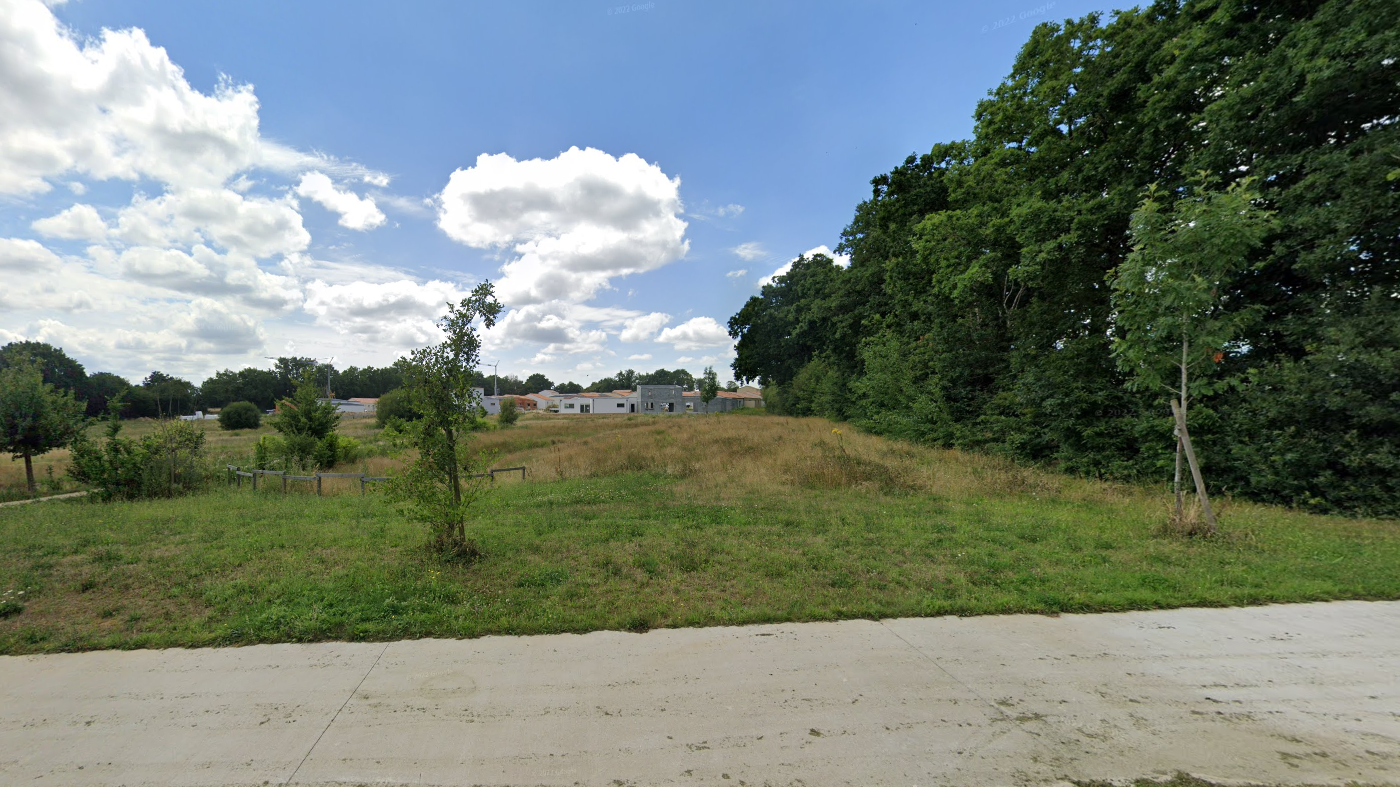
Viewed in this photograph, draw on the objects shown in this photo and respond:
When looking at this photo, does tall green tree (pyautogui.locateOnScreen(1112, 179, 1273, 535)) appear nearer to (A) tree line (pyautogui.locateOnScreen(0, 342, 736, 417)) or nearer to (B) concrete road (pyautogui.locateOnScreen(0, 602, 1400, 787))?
(B) concrete road (pyautogui.locateOnScreen(0, 602, 1400, 787))

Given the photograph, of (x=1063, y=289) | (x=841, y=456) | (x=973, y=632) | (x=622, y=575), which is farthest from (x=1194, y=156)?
(x=622, y=575)

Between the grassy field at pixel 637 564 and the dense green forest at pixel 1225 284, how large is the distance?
1.89m

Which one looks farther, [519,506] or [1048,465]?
[1048,465]

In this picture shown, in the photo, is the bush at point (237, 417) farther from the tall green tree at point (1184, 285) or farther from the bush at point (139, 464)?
the tall green tree at point (1184, 285)

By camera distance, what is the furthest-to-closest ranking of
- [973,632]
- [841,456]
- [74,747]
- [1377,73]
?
[841,456] → [1377,73] → [973,632] → [74,747]

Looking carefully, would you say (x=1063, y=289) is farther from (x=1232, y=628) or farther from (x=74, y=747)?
(x=74, y=747)

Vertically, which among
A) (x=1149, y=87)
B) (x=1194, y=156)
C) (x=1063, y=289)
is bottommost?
(x=1063, y=289)

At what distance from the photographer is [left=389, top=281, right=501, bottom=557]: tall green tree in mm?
Result: 5910

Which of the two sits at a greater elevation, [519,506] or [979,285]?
[979,285]

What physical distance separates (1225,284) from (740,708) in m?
9.92

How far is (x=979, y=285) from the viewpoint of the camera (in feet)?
62.3

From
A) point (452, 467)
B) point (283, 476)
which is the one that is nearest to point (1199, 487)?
point (452, 467)

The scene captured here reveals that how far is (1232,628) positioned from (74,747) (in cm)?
831

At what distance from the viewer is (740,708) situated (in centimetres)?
321
